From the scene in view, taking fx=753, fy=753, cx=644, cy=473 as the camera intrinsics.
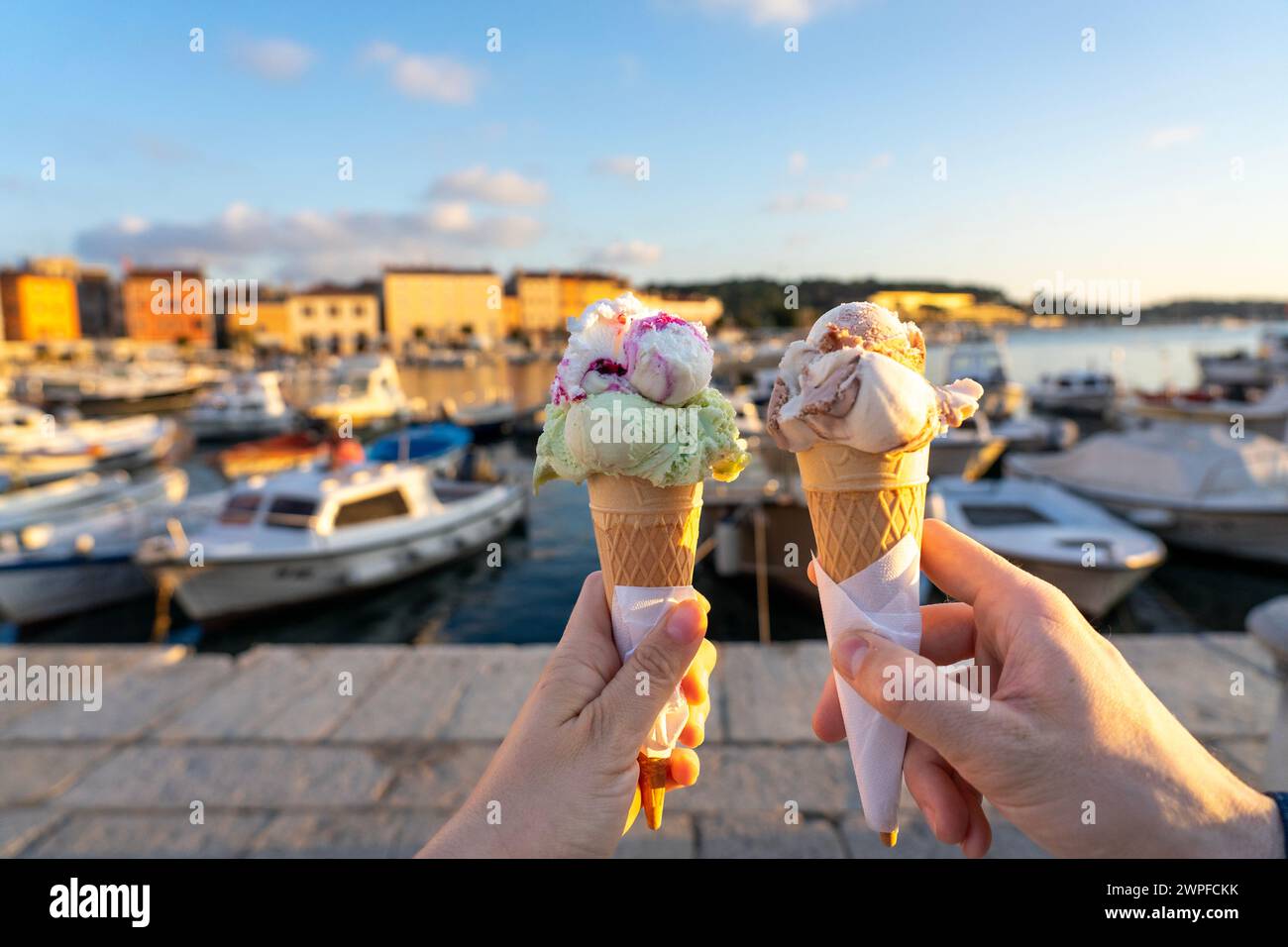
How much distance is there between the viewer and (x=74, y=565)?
11898 millimetres

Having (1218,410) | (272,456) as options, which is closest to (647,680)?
(272,456)

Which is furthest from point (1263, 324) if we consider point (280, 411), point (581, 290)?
point (280, 411)

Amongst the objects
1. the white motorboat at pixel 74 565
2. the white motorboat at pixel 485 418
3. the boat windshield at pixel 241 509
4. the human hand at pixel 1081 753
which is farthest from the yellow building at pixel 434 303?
the human hand at pixel 1081 753

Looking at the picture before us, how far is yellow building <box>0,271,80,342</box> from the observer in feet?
303

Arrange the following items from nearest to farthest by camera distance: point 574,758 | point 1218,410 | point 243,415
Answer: point 574,758 → point 1218,410 → point 243,415

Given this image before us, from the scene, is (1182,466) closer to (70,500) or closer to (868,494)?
(868,494)

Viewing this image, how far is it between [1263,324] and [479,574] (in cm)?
18816

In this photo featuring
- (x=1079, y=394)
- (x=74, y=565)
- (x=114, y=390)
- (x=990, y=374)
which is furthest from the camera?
(x=114, y=390)

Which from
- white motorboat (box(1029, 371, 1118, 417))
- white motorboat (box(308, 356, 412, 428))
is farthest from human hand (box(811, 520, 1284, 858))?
white motorboat (box(1029, 371, 1118, 417))

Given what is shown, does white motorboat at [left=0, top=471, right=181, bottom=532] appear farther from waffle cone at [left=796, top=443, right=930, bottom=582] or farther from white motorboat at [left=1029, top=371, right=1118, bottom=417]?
white motorboat at [left=1029, top=371, right=1118, bottom=417]

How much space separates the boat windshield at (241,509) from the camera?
12.4m

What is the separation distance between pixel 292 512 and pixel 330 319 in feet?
318
